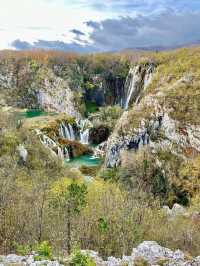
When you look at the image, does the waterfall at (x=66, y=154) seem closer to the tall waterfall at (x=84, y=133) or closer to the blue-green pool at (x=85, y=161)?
the blue-green pool at (x=85, y=161)

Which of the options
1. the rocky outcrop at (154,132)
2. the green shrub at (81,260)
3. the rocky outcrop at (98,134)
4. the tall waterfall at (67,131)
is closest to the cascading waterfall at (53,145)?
the tall waterfall at (67,131)

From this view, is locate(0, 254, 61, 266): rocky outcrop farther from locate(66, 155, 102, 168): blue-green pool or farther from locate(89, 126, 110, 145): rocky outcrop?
locate(89, 126, 110, 145): rocky outcrop

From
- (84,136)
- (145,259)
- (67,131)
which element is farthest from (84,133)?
(145,259)

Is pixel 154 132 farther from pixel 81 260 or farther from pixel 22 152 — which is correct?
pixel 81 260

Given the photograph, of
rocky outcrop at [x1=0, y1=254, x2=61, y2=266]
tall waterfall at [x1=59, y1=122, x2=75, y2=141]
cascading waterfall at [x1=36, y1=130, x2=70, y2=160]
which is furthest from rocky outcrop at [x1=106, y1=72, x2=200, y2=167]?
rocky outcrop at [x1=0, y1=254, x2=61, y2=266]

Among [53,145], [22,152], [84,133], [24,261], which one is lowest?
[84,133]

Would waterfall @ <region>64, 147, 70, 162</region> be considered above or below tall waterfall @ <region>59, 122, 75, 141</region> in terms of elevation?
below

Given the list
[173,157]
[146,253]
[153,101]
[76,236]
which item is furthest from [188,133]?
[146,253]
